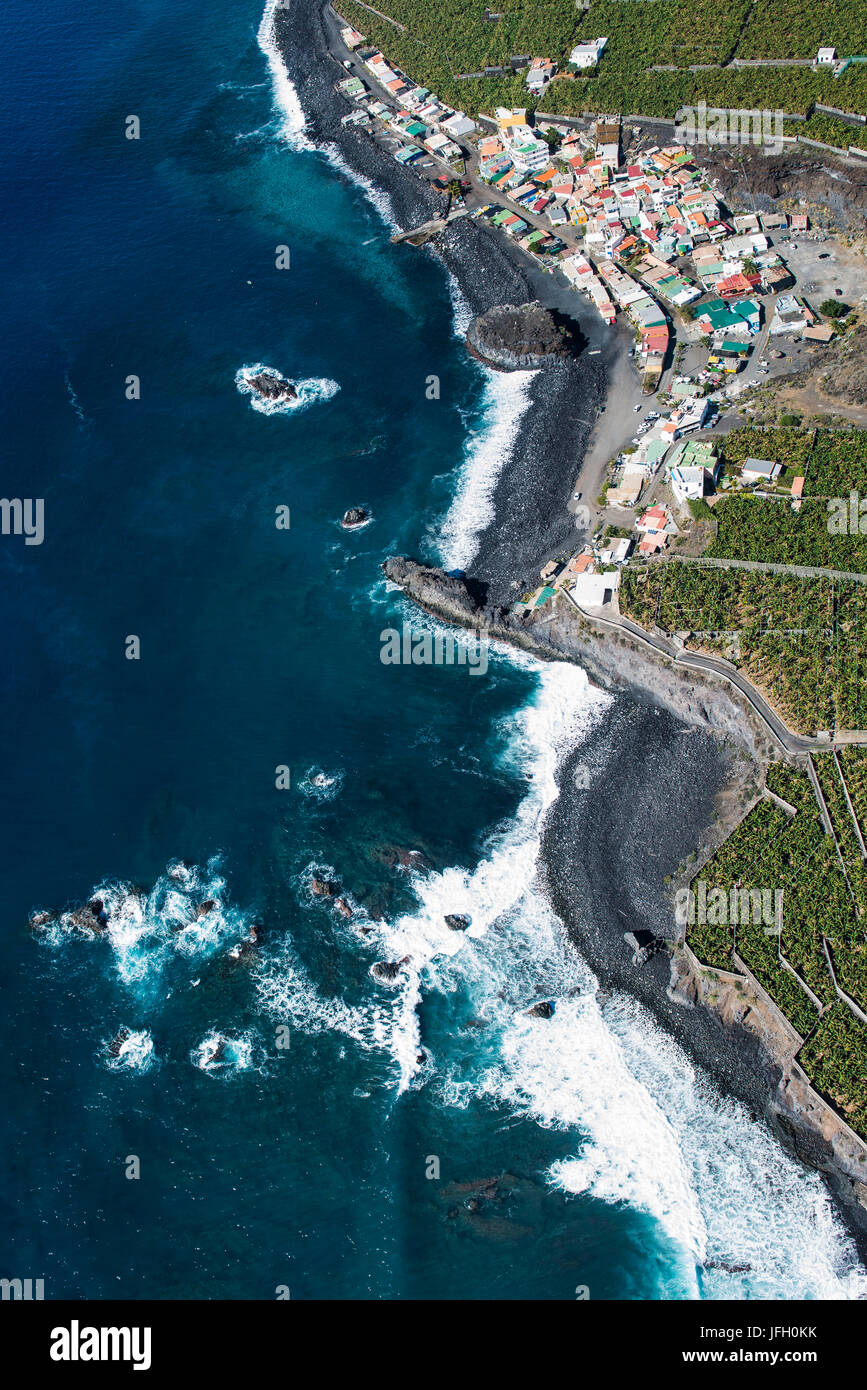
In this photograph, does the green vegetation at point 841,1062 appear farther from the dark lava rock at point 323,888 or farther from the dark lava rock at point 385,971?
the dark lava rock at point 323,888

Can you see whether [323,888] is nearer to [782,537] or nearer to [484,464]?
[782,537]

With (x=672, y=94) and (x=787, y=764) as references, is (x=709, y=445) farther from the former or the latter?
(x=672, y=94)

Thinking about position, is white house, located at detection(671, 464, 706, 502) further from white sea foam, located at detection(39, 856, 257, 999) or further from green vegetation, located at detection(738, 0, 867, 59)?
green vegetation, located at detection(738, 0, 867, 59)

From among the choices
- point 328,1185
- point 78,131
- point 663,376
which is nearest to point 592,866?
point 328,1185
